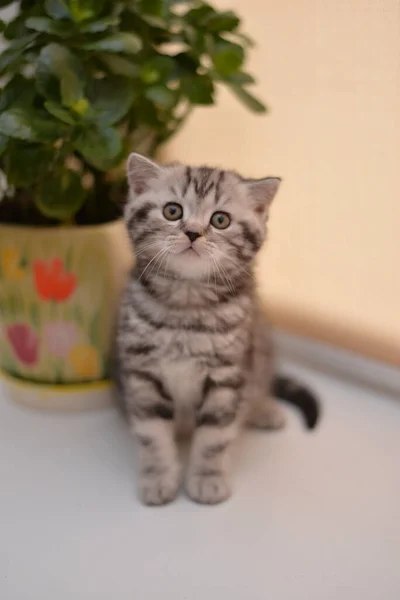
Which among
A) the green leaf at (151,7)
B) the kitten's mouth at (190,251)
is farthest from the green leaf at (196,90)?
the kitten's mouth at (190,251)

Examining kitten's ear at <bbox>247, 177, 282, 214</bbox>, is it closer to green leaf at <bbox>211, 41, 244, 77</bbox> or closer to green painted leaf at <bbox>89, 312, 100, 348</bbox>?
green leaf at <bbox>211, 41, 244, 77</bbox>

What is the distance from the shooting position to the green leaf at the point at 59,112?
2.52ft


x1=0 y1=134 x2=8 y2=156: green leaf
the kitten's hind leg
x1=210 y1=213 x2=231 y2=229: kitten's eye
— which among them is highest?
x1=0 y1=134 x2=8 y2=156: green leaf

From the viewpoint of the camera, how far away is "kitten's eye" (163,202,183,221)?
2.52ft

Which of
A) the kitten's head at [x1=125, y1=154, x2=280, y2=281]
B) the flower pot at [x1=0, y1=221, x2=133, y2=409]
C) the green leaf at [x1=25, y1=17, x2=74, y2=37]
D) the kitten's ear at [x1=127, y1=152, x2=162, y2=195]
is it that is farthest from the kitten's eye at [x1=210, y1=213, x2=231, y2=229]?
the green leaf at [x1=25, y1=17, x2=74, y2=37]

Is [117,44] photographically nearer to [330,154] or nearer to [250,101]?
[250,101]

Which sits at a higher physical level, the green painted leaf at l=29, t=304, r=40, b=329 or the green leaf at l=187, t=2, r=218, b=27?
the green leaf at l=187, t=2, r=218, b=27

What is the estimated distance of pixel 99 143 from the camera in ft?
2.56

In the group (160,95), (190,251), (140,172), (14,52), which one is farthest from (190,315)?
(14,52)

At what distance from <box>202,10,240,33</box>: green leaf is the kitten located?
0.93 ft

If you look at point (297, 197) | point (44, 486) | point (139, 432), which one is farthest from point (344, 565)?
point (297, 197)

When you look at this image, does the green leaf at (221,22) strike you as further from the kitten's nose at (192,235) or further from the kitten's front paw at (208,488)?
the kitten's front paw at (208,488)

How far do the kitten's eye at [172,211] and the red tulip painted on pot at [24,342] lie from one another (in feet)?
1.18

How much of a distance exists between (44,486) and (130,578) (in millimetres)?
227
